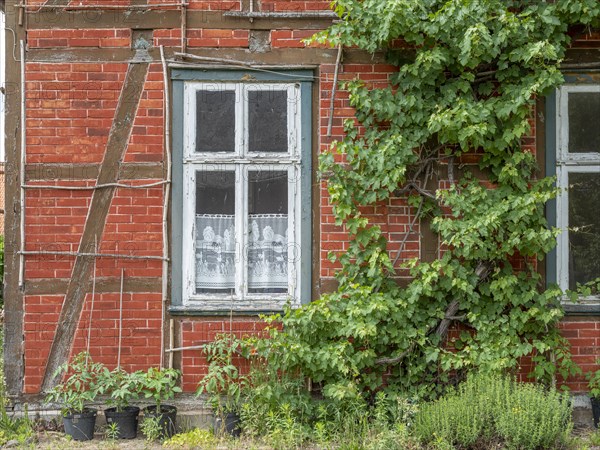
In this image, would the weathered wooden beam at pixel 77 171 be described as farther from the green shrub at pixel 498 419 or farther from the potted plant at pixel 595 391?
the potted plant at pixel 595 391

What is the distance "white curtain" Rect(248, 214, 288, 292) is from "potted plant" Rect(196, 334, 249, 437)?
1.98 feet

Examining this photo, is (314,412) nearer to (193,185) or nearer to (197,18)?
(193,185)

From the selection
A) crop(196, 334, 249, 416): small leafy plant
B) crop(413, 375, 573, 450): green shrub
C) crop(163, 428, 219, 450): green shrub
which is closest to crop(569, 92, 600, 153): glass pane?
crop(413, 375, 573, 450): green shrub

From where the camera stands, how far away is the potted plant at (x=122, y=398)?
6191mm

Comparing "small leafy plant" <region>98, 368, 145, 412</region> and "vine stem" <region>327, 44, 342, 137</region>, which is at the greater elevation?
"vine stem" <region>327, 44, 342, 137</region>

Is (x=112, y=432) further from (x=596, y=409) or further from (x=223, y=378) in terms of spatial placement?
(x=596, y=409)

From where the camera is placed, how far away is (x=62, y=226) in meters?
6.53

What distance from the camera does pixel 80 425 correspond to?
6145 millimetres

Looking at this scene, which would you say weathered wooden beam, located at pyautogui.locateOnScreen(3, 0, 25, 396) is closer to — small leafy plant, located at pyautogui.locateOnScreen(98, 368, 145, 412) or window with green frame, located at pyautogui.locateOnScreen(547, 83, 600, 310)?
small leafy plant, located at pyautogui.locateOnScreen(98, 368, 145, 412)

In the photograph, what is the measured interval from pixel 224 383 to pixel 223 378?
0.29 ft

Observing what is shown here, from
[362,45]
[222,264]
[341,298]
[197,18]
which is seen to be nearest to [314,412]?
[341,298]

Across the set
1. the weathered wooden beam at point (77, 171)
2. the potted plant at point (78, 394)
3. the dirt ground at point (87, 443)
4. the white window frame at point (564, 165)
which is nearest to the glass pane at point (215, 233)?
the weathered wooden beam at point (77, 171)

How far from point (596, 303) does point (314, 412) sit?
2.69 meters

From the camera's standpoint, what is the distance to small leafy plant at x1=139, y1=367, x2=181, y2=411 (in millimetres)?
6254
